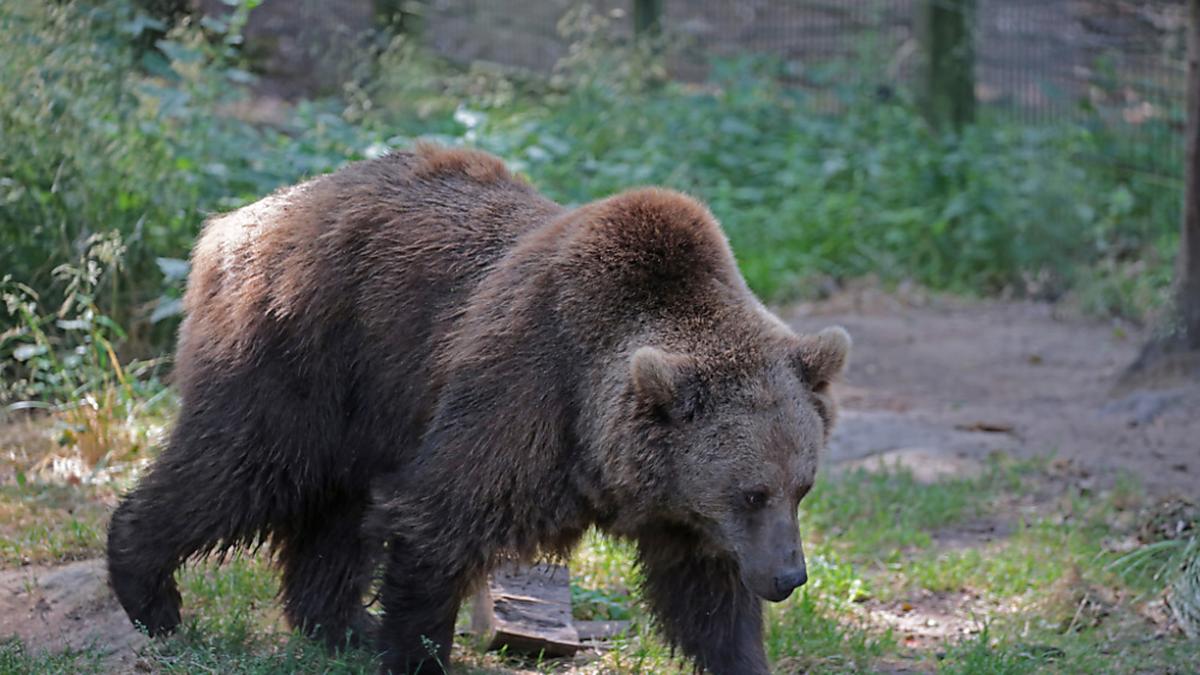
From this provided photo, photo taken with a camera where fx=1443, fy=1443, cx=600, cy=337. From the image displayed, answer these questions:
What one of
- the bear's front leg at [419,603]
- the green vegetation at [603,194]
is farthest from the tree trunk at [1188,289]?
the bear's front leg at [419,603]

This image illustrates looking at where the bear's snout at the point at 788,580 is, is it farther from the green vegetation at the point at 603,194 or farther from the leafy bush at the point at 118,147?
the leafy bush at the point at 118,147

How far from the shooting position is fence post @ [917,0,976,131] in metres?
12.4

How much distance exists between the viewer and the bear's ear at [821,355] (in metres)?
4.25

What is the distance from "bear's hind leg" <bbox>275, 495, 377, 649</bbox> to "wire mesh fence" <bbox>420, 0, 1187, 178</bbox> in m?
7.23

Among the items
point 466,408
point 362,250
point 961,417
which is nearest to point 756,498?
point 466,408

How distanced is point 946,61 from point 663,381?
916 cm

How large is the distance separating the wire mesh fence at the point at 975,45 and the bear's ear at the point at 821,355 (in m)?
7.58

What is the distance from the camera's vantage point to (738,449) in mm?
4109

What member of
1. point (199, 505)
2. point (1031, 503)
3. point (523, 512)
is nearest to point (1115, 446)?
point (1031, 503)

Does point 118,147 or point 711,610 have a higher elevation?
point 118,147

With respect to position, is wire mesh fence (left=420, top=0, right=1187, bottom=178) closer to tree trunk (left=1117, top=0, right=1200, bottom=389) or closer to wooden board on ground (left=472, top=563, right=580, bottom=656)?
tree trunk (left=1117, top=0, right=1200, bottom=389)

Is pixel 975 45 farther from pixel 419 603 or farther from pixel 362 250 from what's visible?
pixel 419 603

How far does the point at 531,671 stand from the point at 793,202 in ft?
23.0

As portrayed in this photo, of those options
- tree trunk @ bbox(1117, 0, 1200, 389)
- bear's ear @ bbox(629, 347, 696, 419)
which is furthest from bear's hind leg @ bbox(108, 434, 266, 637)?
tree trunk @ bbox(1117, 0, 1200, 389)
